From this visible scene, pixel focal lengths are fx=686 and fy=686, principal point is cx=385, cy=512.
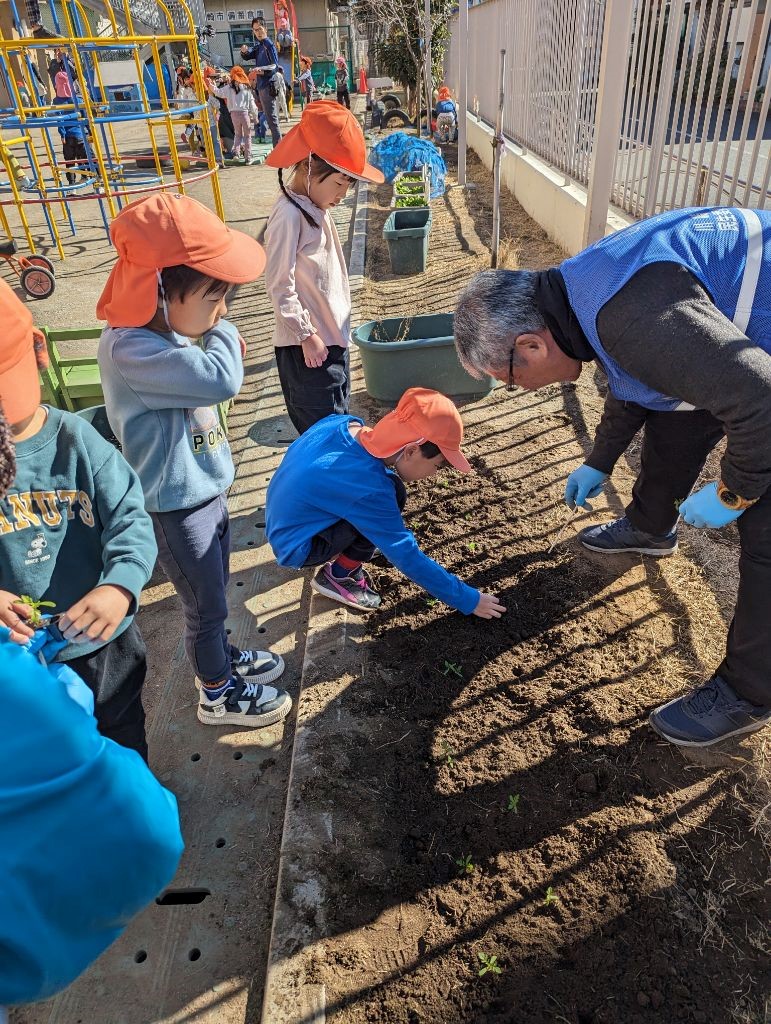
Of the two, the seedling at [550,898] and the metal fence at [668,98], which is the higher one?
the metal fence at [668,98]

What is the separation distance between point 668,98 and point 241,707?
4.98m

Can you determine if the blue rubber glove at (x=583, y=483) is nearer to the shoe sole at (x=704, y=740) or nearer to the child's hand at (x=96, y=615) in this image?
the shoe sole at (x=704, y=740)

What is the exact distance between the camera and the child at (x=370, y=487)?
2309 mm

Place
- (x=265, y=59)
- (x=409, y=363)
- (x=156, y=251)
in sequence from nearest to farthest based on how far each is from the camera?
(x=156, y=251)
(x=409, y=363)
(x=265, y=59)

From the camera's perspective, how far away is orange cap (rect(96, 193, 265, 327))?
1702 millimetres

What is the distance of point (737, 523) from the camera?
2.11m

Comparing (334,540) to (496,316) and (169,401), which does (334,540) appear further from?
(496,316)

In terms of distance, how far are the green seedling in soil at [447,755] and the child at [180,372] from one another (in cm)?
79

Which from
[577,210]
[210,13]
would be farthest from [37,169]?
[210,13]

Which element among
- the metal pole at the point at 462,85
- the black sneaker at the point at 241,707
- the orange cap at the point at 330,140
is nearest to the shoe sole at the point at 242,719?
the black sneaker at the point at 241,707

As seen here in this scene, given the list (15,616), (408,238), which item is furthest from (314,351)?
(408,238)

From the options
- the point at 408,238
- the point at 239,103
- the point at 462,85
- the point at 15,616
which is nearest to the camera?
the point at 15,616

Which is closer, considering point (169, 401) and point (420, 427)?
point (169, 401)

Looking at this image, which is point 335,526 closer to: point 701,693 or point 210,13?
point 701,693
